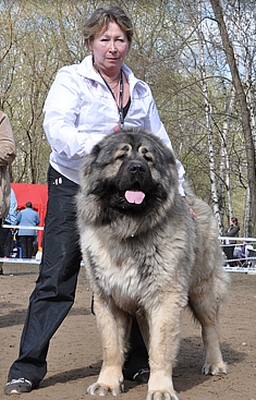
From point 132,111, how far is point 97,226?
0.89 metres

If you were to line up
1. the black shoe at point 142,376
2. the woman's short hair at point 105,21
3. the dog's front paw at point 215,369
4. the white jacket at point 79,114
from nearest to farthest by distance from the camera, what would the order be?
1. the white jacket at point 79,114
2. the woman's short hair at point 105,21
3. the black shoe at point 142,376
4. the dog's front paw at point 215,369

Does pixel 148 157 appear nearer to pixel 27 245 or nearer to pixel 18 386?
pixel 18 386

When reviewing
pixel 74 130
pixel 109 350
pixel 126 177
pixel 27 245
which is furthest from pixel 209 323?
pixel 27 245

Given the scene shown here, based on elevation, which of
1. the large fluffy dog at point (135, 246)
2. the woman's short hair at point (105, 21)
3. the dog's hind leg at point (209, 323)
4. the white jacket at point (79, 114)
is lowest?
the dog's hind leg at point (209, 323)

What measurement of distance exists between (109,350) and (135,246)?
27.4 inches

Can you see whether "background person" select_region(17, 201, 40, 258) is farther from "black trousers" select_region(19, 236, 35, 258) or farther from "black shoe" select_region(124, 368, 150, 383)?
"black shoe" select_region(124, 368, 150, 383)

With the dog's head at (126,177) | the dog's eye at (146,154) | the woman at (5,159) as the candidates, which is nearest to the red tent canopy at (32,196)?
the woman at (5,159)

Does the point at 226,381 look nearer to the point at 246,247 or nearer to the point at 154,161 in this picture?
the point at 154,161

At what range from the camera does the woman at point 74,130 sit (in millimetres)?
4250

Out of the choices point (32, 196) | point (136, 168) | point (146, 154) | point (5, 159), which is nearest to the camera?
point (136, 168)

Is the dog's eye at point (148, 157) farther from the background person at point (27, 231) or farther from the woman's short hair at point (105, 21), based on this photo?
the background person at point (27, 231)

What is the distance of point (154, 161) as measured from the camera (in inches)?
159

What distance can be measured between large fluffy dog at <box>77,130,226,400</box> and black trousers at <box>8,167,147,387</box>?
0.68 feet

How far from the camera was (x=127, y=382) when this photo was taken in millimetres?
4727
